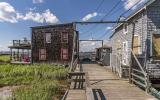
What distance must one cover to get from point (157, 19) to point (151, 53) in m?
2.45

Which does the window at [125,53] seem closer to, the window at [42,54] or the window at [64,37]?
the window at [64,37]

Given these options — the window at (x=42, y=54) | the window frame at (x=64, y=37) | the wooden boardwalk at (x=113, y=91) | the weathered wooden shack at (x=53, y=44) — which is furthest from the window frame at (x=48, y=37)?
the wooden boardwalk at (x=113, y=91)

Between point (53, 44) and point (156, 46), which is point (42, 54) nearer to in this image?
point (53, 44)

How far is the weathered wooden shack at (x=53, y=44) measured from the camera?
42.1m

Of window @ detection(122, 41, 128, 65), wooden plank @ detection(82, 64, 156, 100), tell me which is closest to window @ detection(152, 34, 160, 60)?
wooden plank @ detection(82, 64, 156, 100)

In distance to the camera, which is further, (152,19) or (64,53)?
(64,53)

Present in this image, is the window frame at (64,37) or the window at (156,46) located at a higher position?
the window frame at (64,37)

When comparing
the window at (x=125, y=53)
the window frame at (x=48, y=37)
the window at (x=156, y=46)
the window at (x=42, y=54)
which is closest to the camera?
the window at (x=156, y=46)

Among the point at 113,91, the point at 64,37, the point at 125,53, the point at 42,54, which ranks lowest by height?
the point at 113,91

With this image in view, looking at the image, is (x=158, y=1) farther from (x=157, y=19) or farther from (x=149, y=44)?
(x=149, y=44)

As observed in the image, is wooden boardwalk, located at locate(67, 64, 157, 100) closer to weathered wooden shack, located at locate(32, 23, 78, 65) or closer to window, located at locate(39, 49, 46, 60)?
weathered wooden shack, located at locate(32, 23, 78, 65)

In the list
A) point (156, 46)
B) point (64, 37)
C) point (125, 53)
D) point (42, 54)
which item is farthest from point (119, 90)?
point (42, 54)

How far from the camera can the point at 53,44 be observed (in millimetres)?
42875

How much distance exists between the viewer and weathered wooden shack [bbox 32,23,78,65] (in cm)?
4209
